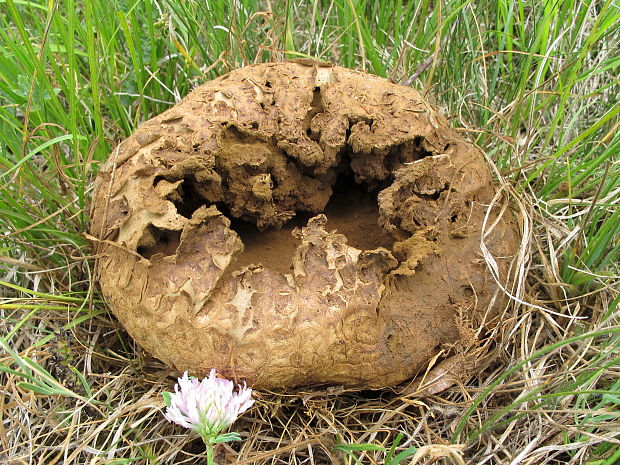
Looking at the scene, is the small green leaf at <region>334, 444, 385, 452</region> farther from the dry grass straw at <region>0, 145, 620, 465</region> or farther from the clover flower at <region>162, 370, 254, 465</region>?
the clover flower at <region>162, 370, 254, 465</region>

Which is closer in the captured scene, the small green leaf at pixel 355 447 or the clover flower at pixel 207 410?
the clover flower at pixel 207 410

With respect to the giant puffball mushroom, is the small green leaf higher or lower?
lower

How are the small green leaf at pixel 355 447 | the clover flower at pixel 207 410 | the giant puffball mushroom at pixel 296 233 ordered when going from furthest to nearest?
the giant puffball mushroom at pixel 296 233 < the small green leaf at pixel 355 447 < the clover flower at pixel 207 410

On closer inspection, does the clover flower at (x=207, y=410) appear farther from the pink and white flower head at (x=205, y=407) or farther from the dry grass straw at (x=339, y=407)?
the dry grass straw at (x=339, y=407)

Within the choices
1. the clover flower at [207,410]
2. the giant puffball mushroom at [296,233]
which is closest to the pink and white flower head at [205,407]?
the clover flower at [207,410]

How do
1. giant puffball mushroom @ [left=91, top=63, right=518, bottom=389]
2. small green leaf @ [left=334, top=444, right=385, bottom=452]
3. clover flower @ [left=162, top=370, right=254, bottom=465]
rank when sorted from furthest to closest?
giant puffball mushroom @ [left=91, top=63, right=518, bottom=389] < small green leaf @ [left=334, top=444, right=385, bottom=452] < clover flower @ [left=162, top=370, right=254, bottom=465]

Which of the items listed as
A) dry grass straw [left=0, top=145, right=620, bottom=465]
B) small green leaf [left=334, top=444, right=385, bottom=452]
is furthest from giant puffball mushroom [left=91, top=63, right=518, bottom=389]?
small green leaf [left=334, top=444, right=385, bottom=452]
